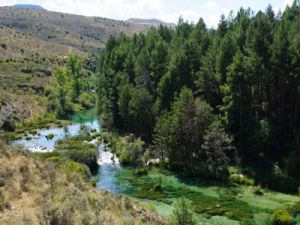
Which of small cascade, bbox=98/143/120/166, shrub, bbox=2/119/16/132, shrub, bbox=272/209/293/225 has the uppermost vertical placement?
shrub, bbox=272/209/293/225

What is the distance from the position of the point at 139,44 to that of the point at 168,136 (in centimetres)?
5154

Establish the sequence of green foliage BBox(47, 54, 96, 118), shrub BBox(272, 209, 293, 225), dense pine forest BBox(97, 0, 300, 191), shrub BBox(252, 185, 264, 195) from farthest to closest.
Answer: green foliage BBox(47, 54, 96, 118), dense pine forest BBox(97, 0, 300, 191), shrub BBox(252, 185, 264, 195), shrub BBox(272, 209, 293, 225)

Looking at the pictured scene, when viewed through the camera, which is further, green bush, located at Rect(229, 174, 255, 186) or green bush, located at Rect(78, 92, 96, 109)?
green bush, located at Rect(78, 92, 96, 109)

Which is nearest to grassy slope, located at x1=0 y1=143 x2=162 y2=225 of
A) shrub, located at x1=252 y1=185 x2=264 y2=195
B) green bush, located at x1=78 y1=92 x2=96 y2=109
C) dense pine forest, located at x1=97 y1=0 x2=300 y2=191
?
shrub, located at x1=252 y1=185 x2=264 y2=195

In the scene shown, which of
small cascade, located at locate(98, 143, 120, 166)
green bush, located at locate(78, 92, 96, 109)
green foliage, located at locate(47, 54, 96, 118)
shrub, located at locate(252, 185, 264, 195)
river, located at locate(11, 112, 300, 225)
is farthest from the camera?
green bush, located at locate(78, 92, 96, 109)

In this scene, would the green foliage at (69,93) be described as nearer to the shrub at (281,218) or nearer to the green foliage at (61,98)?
the green foliage at (61,98)

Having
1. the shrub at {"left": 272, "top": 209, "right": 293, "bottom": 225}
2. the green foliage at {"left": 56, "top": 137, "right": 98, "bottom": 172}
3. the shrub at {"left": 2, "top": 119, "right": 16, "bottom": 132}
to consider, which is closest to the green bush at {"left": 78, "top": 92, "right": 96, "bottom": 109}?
the shrub at {"left": 2, "top": 119, "right": 16, "bottom": 132}

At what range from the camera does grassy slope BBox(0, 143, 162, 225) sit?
2230cm

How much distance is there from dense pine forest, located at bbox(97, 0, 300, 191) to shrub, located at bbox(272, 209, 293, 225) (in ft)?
41.9

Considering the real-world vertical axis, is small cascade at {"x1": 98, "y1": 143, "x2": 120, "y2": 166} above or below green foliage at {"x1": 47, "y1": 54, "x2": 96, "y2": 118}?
below

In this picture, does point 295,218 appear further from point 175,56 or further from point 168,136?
point 175,56

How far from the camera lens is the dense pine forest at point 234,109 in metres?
64.6

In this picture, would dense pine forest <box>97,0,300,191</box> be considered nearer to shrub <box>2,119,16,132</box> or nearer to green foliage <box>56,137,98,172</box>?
green foliage <box>56,137,98,172</box>

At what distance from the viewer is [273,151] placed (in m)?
68.3
